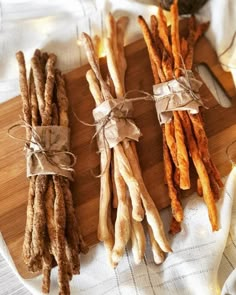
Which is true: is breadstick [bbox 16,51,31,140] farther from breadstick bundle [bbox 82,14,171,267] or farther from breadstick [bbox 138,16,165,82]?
breadstick [bbox 138,16,165,82]

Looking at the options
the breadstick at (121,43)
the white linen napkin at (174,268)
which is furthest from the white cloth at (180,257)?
the breadstick at (121,43)

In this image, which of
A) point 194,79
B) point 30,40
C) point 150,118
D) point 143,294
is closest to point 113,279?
point 143,294

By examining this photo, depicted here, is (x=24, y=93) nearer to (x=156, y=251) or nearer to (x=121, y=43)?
(x=121, y=43)

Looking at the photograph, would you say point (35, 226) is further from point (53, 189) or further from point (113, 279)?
point (113, 279)

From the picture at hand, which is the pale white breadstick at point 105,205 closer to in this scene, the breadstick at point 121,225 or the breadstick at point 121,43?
the breadstick at point 121,225

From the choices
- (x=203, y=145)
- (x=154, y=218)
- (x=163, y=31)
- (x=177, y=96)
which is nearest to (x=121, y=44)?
(x=163, y=31)

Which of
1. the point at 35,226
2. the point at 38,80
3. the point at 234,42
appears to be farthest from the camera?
the point at 234,42
